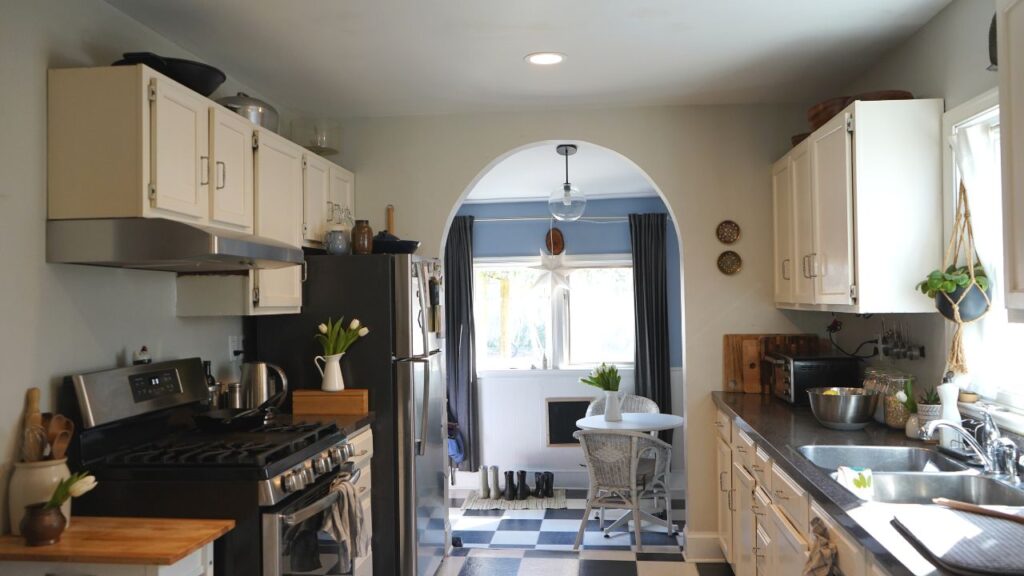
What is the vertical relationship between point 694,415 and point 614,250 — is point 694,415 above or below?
below

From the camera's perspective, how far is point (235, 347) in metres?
3.45

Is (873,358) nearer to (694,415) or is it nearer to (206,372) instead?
(694,415)

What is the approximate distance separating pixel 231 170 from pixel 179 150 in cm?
36

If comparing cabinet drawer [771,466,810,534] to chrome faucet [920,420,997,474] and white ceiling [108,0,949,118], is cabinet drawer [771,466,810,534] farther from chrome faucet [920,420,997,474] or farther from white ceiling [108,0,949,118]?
white ceiling [108,0,949,118]

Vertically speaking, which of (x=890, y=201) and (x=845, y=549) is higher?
(x=890, y=201)

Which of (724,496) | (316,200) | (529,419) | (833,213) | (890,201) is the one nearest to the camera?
(890,201)

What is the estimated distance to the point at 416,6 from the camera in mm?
2615

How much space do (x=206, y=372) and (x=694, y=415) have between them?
8.19ft

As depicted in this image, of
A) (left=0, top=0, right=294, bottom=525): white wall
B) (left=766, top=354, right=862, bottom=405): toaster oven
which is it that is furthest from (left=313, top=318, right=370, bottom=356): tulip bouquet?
(left=766, top=354, right=862, bottom=405): toaster oven

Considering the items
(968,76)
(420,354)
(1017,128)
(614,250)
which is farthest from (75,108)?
(614,250)

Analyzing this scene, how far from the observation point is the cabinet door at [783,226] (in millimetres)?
3572

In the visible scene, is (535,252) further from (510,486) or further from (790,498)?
(790,498)

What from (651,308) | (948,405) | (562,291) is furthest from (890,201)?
(562,291)

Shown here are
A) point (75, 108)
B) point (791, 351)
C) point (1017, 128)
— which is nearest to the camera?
point (1017, 128)
